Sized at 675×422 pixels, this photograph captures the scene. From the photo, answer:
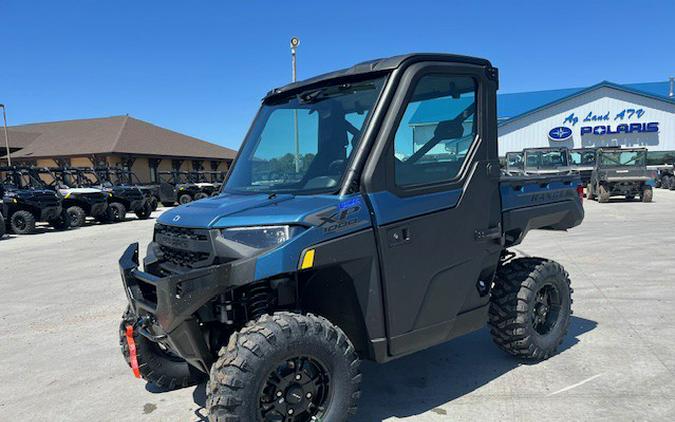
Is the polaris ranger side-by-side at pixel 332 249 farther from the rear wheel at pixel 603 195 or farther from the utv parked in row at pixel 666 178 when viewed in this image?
the utv parked in row at pixel 666 178

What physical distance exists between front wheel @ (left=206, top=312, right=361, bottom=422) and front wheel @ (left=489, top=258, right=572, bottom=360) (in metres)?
1.60

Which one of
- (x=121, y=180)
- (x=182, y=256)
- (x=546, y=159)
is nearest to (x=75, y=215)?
(x=121, y=180)

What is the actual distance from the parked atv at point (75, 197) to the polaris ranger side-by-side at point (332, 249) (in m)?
15.8

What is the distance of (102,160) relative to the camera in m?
32.8

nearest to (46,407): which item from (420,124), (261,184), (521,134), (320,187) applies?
(261,184)

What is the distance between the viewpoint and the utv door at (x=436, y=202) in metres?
2.98

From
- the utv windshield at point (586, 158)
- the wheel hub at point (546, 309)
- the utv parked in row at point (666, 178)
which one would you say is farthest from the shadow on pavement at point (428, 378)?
the utv parked in row at point (666, 178)

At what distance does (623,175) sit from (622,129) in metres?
19.0

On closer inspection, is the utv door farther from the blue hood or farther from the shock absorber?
the shock absorber

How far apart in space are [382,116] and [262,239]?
3.44 feet

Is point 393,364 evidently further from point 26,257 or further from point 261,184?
point 26,257

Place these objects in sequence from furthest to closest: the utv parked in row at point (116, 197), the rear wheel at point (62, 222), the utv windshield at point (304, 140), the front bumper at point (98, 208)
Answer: the utv parked in row at point (116, 197) < the front bumper at point (98, 208) < the rear wheel at point (62, 222) < the utv windshield at point (304, 140)

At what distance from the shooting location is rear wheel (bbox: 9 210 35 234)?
15430 mm

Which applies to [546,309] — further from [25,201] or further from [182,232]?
[25,201]
